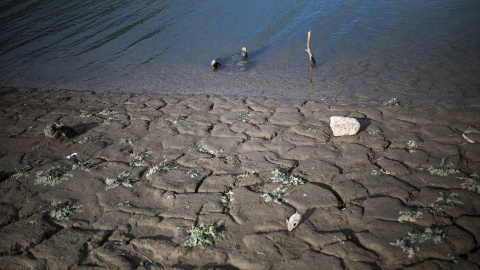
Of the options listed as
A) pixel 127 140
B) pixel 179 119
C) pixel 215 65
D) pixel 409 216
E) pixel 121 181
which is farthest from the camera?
pixel 215 65

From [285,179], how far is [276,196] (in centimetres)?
31

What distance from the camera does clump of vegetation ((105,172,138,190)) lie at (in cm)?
357

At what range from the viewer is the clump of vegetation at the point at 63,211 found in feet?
10.2

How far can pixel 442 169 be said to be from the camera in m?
3.27

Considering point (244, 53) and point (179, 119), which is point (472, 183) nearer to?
point (179, 119)

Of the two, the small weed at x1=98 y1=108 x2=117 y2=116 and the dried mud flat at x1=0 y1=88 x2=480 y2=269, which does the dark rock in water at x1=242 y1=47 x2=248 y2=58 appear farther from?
the small weed at x1=98 y1=108 x2=117 y2=116

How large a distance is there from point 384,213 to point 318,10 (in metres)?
10.2

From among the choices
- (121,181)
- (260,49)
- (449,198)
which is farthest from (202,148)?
(260,49)

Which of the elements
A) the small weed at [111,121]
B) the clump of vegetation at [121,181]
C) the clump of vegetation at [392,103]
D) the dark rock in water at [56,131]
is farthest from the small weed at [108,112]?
the clump of vegetation at [392,103]

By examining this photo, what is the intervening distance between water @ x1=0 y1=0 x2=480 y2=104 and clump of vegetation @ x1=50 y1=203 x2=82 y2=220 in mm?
4231

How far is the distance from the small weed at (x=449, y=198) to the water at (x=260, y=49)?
3.05 metres

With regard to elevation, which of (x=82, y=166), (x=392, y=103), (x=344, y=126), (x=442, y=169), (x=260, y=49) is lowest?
(x=392, y=103)

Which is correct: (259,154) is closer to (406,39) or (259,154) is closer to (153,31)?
(406,39)

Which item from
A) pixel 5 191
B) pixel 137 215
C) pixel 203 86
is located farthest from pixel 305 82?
pixel 5 191
